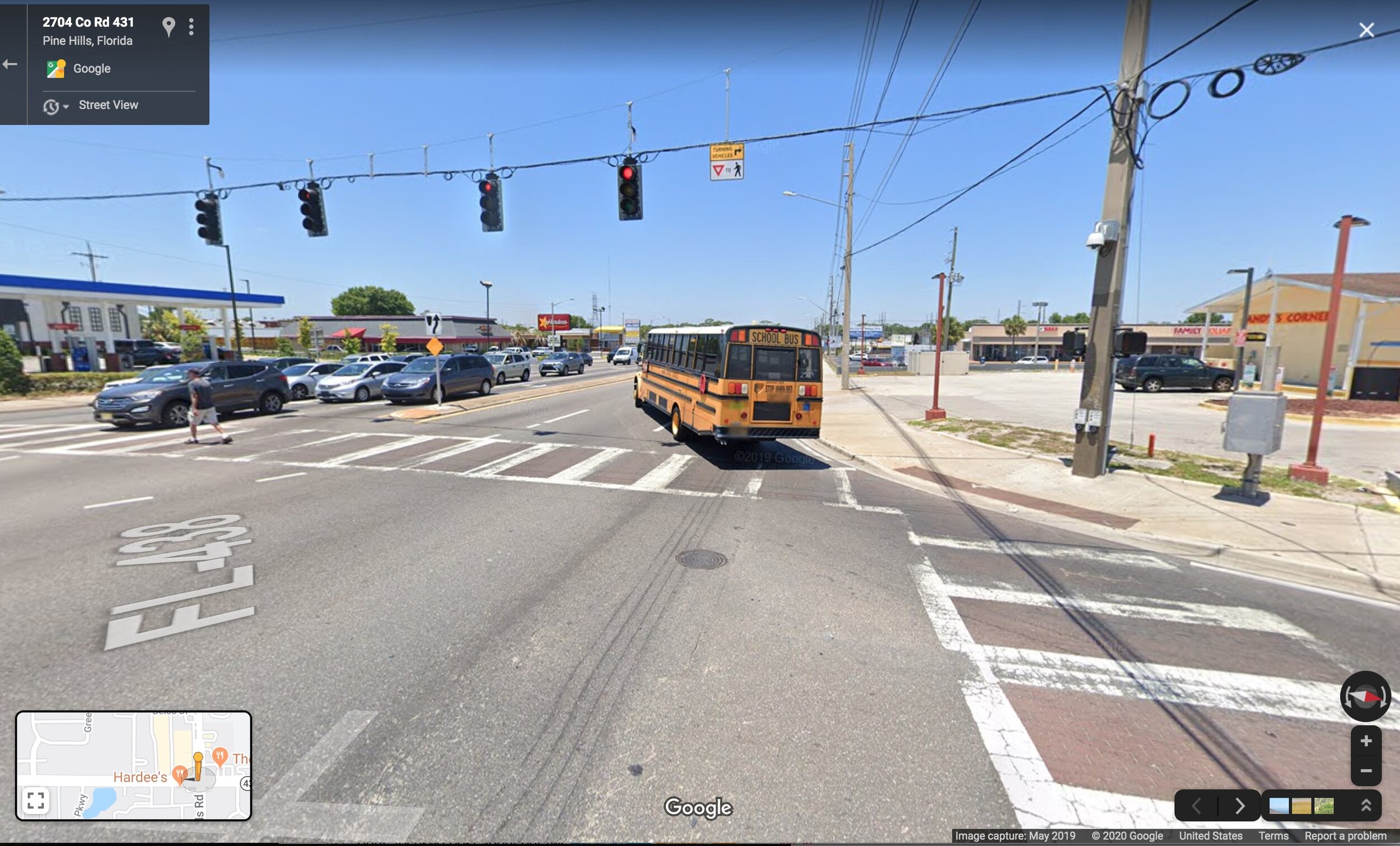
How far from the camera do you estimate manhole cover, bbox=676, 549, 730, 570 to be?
5.63 metres

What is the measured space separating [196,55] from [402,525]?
11.1 metres

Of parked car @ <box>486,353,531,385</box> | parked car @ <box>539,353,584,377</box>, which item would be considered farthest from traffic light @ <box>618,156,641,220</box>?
parked car @ <box>539,353,584,377</box>

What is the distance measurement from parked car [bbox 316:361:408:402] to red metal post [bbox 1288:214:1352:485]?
25.3m

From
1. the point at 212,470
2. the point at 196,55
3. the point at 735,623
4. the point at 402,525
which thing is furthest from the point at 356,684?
the point at 196,55

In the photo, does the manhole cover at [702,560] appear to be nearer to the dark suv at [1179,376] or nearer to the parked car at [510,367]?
the parked car at [510,367]

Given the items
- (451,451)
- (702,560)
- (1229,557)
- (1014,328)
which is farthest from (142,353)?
(1014,328)

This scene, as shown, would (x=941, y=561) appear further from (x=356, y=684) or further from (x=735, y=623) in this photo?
(x=356, y=684)

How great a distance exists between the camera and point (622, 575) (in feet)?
17.5

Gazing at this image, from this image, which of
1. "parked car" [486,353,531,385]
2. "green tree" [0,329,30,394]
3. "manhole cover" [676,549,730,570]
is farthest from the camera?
"parked car" [486,353,531,385]

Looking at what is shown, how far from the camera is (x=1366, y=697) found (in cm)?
352

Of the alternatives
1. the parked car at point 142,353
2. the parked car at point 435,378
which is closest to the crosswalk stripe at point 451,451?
the parked car at point 435,378

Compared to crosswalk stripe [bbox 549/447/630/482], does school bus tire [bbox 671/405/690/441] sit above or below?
above

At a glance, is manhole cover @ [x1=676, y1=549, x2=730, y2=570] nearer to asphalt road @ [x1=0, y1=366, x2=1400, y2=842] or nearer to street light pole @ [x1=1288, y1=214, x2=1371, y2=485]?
asphalt road @ [x1=0, y1=366, x2=1400, y2=842]

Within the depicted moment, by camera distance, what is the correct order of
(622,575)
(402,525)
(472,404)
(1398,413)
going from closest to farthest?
1. (622,575)
2. (402,525)
3. (1398,413)
4. (472,404)
